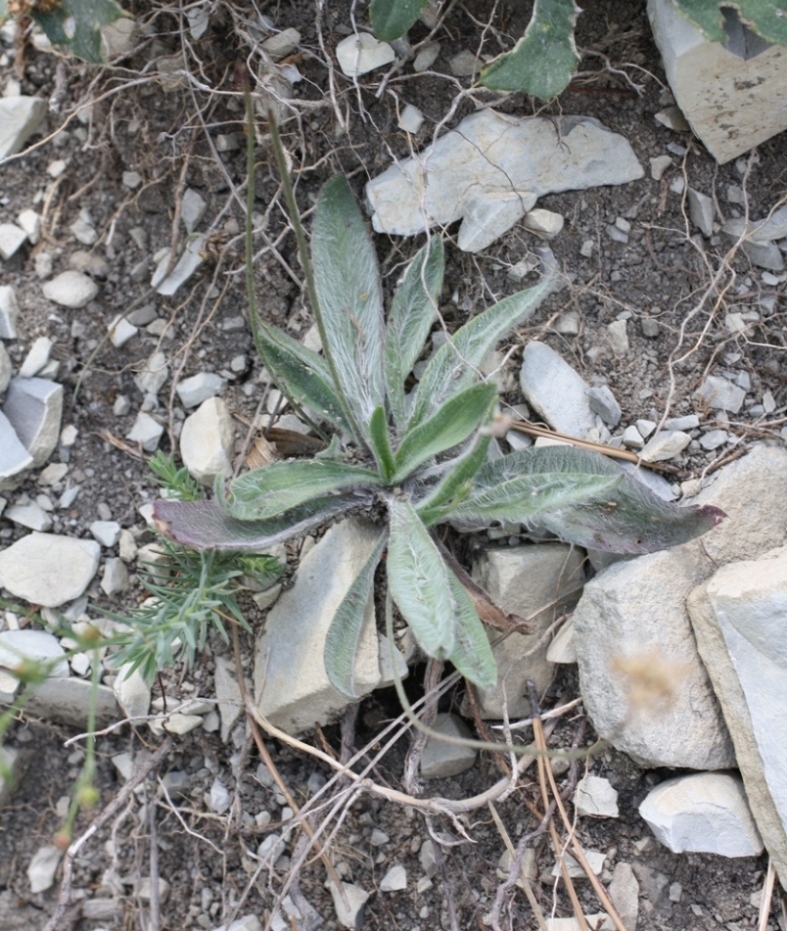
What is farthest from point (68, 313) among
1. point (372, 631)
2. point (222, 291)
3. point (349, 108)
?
point (372, 631)

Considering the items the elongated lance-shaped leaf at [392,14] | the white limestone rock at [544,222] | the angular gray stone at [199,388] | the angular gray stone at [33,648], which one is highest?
the elongated lance-shaped leaf at [392,14]

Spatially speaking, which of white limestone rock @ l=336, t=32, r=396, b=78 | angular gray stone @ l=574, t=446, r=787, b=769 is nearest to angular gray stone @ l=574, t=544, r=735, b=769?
angular gray stone @ l=574, t=446, r=787, b=769

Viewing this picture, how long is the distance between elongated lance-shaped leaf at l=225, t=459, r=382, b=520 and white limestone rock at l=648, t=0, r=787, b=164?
2.98ft

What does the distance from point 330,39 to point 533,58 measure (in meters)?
0.43

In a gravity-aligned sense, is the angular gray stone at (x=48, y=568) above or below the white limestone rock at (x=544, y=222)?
below

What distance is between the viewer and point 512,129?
179 cm

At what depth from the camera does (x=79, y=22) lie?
162cm

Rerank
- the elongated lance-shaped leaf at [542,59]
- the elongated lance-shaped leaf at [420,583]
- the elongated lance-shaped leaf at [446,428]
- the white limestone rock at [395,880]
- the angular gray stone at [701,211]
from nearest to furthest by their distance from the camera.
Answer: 1. the elongated lance-shaped leaf at [420,583]
2. the elongated lance-shaped leaf at [446,428]
3. the elongated lance-shaped leaf at [542,59]
4. the white limestone rock at [395,880]
5. the angular gray stone at [701,211]

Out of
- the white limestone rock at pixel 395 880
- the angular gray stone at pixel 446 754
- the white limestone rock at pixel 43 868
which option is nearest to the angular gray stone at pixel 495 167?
the angular gray stone at pixel 446 754

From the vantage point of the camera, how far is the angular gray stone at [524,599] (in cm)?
168

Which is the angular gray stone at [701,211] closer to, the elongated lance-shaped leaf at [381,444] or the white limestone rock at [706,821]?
the elongated lance-shaped leaf at [381,444]

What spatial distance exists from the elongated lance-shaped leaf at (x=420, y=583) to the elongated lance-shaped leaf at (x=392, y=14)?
80 cm

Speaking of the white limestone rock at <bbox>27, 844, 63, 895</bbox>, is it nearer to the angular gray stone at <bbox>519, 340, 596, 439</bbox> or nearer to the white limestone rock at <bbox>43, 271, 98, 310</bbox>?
the white limestone rock at <bbox>43, 271, 98, 310</bbox>

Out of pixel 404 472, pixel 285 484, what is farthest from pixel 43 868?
pixel 404 472
